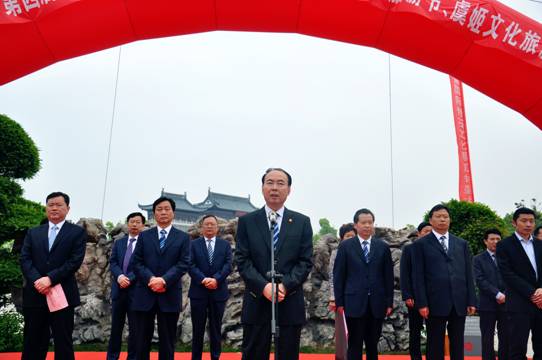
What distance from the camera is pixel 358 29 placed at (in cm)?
523

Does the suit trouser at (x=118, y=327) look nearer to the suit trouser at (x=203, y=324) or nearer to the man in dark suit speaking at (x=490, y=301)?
the suit trouser at (x=203, y=324)

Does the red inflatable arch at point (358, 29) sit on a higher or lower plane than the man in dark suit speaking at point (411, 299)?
higher

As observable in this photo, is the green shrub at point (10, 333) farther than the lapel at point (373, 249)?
Yes

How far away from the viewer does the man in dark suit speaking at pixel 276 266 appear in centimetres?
298

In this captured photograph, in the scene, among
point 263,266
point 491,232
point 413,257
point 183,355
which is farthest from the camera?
point 183,355

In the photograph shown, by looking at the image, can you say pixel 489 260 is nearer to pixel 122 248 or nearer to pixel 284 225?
pixel 284 225

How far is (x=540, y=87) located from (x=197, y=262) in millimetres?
4130

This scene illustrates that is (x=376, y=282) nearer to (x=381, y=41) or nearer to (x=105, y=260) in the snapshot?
(x=381, y=41)

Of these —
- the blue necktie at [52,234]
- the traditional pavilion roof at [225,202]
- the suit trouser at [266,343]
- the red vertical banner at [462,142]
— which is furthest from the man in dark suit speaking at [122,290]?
the traditional pavilion roof at [225,202]

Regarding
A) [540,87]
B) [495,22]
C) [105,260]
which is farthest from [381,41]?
[105,260]

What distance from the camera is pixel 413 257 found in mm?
4328

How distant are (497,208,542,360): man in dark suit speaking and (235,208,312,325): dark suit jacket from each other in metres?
2.11

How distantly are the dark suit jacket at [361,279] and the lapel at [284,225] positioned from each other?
1639 millimetres

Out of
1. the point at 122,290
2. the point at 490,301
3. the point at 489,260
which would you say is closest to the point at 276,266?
the point at 122,290
